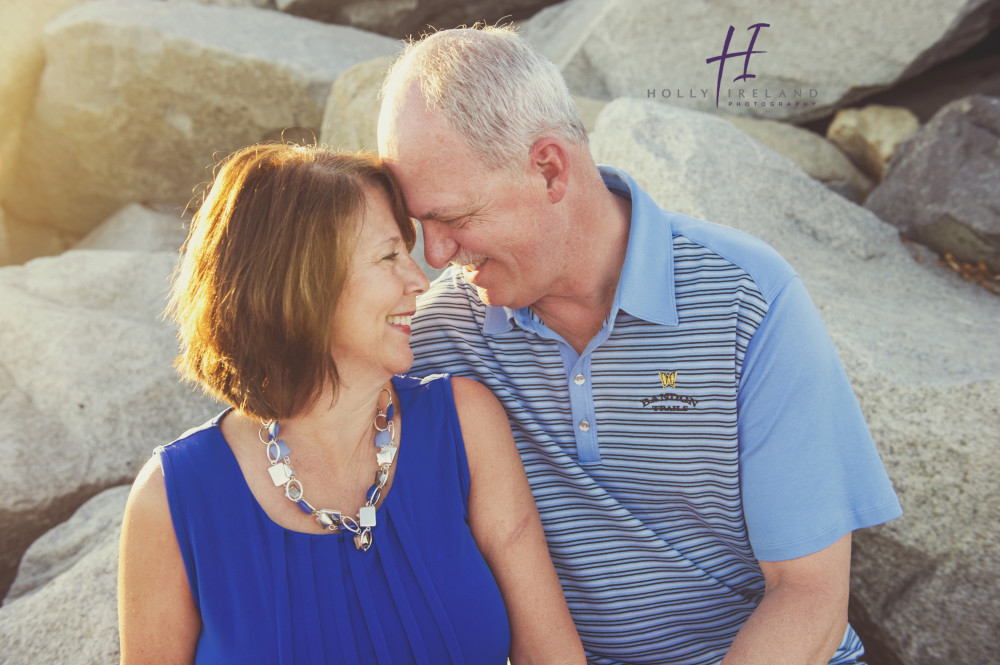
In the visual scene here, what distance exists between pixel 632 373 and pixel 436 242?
2.22ft

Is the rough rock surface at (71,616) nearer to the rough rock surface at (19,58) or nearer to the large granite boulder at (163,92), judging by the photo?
the large granite boulder at (163,92)

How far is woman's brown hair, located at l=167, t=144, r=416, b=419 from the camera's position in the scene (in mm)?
2023

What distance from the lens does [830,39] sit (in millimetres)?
4957

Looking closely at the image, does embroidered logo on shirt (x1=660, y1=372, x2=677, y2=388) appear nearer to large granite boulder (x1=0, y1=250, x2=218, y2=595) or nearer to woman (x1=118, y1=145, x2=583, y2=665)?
woman (x1=118, y1=145, x2=583, y2=665)

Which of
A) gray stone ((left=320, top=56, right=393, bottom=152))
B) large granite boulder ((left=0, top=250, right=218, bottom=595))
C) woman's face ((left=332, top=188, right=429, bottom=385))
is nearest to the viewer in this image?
woman's face ((left=332, top=188, right=429, bottom=385))

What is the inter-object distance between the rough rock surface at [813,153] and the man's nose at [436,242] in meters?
3.06

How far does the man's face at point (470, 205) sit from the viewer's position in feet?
7.24

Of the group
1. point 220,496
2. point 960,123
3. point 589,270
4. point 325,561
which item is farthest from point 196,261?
point 960,123

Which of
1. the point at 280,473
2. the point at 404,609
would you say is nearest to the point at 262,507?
the point at 280,473

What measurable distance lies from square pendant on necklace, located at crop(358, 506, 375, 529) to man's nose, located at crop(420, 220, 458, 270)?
→ 692mm

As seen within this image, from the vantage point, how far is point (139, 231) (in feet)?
19.5

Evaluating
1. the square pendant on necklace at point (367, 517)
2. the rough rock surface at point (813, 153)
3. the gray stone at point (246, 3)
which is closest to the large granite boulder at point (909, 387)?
the rough rock surface at point (813, 153)

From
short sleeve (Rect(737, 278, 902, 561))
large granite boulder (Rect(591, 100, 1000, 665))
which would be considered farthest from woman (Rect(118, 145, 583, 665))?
large granite boulder (Rect(591, 100, 1000, 665))

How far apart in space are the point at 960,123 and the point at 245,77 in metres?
4.36
